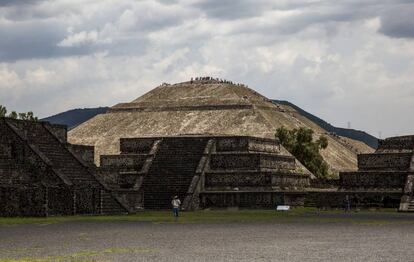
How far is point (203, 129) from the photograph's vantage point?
148 meters

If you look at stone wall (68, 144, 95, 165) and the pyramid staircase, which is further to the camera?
stone wall (68, 144, 95, 165)

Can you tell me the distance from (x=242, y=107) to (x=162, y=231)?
12389cm

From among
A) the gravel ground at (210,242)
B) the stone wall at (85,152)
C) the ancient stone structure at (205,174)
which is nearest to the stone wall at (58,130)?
the stone wall at (85,152)

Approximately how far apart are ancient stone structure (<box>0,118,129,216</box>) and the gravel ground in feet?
27.1

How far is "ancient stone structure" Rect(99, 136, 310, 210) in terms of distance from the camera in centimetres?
5638

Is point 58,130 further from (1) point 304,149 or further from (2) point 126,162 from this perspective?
(1) point 304,149

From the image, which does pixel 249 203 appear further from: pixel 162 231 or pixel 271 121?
pixel 271 121

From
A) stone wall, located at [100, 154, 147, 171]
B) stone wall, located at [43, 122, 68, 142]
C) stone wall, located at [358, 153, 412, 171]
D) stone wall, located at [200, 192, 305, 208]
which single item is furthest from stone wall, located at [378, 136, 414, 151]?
stone wall, located at [43, 122, 68, 142]

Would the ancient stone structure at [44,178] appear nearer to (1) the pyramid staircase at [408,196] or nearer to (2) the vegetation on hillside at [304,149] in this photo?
(1) the pyramid staircase at [408,196]

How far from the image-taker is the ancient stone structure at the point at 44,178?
45.3 m

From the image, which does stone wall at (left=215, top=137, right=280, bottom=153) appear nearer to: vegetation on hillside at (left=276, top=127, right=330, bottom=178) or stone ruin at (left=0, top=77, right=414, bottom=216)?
stone ruin at (left=0, top=77, right=414, bottom=216)

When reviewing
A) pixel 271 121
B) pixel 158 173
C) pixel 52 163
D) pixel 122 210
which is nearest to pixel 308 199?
pixel 158 173

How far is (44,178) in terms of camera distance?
47656 mm

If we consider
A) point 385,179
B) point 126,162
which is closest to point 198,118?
point 126,162
